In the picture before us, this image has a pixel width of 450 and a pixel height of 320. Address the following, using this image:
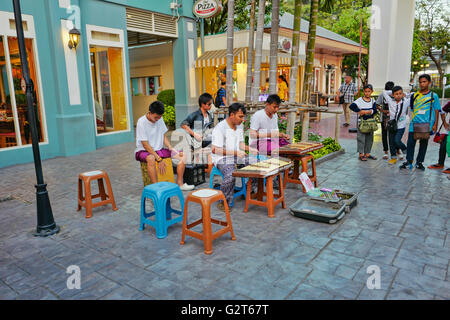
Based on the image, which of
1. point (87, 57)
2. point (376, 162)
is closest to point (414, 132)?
point (376, 162)

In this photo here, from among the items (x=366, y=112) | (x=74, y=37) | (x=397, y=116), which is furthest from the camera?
(x=74, y=37)

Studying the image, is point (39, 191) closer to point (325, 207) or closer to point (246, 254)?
point (246, 254)

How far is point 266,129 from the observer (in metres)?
5.70

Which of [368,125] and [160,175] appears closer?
[160,175]

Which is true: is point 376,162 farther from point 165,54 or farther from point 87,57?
point 165,54

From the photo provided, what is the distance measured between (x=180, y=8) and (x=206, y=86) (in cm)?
341

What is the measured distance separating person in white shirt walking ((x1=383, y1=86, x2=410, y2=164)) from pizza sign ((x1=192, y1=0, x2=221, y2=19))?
6971mm

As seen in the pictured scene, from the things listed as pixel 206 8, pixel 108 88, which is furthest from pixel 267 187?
pixel 206 8

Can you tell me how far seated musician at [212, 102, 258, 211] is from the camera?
4871 millimetres

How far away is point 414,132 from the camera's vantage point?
21.7ft

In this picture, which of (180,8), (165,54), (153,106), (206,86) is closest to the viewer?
(153,106)

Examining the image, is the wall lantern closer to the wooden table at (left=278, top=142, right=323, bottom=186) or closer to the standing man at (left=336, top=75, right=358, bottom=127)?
the wooden table at (left=278, top=142, right=323, bottom=186)

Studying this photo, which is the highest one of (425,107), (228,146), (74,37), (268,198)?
(74,37)

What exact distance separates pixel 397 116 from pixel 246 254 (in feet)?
17.4
